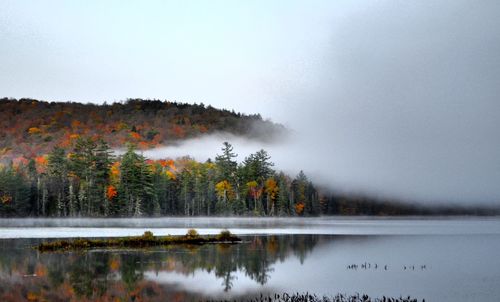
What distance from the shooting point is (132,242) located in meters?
57.1

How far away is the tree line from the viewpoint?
138000 millimetres

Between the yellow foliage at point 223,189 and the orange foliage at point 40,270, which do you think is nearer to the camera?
the orange foliage at point 40,270

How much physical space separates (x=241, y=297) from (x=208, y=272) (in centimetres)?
878

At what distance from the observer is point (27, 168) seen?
14500cm

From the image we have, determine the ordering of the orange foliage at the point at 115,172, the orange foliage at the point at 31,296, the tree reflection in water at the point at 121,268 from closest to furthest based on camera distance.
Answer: the orange foliage at the point at 31,296, the tree reflection in water at the point at 121,268, the orange foliage at the point at 115,172

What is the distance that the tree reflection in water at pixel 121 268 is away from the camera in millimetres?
30366

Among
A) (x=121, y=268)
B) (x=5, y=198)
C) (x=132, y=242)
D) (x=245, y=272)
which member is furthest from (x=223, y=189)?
(x=245, y=272)

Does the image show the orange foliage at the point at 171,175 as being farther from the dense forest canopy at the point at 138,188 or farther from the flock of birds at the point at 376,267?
the flock of birds at the point at 376,267

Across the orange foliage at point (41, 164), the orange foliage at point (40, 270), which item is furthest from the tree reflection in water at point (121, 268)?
the orange foliage at point (41, 164)

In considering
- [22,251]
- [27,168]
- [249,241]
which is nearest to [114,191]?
[27,168]

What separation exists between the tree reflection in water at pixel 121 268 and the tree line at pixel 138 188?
8216 cm

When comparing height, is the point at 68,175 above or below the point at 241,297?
above

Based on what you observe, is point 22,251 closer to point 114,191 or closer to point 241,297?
point 241,297

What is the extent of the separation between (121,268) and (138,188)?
107 meters
